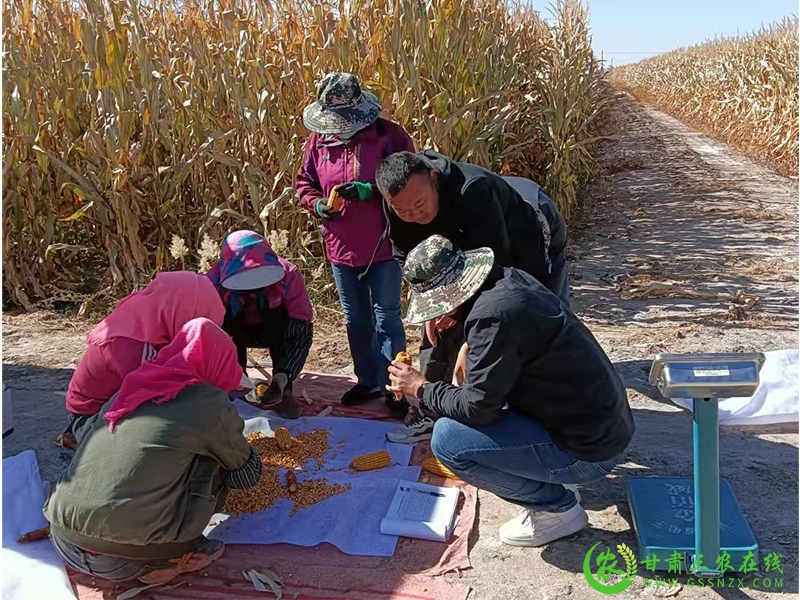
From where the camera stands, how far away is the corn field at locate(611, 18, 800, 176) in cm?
1187

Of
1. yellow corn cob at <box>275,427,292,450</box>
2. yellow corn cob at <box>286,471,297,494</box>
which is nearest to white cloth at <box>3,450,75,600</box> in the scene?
yellow corn cob at <box>286,471,297,494</box>

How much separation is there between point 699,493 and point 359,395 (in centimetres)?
205

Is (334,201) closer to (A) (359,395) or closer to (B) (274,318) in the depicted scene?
(B) (274,318)

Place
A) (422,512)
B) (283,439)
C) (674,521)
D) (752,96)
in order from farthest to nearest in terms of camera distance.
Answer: (752,96)
(283,439)
(422,512)
(674,521)

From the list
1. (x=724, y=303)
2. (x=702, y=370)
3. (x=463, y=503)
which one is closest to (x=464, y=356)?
(x=463, y=503)

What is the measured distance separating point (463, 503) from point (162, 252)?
11.5ft

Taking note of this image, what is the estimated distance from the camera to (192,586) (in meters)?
2.57

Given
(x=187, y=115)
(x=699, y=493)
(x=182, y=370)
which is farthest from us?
(x=187, y=115)

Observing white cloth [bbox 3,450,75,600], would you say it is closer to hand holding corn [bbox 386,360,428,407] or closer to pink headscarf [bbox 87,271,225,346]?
pink headscarf [bbox 87,271,225,346]

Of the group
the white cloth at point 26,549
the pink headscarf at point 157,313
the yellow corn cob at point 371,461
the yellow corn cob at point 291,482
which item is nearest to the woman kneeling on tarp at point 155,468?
the white cloth at point 26,549

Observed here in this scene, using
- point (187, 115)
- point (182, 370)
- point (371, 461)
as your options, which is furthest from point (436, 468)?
point (187, 115)

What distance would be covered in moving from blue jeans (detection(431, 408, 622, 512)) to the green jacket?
77 cm

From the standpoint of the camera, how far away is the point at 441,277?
248 centimetres

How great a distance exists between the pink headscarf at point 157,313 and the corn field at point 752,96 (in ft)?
34.8
